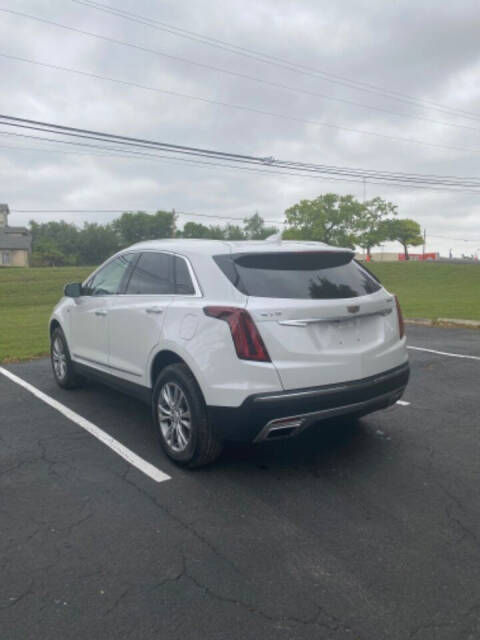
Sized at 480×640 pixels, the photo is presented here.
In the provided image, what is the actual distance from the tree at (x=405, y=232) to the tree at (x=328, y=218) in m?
4.85

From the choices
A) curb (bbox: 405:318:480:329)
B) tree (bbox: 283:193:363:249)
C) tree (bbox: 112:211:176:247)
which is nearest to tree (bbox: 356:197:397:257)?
tree (bbox: 283:193:363:249)

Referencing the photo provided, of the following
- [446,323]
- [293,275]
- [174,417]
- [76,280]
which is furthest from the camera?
[76,280]

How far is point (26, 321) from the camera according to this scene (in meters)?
16.6

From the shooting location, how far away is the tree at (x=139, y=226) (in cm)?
8250

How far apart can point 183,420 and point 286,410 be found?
93cm

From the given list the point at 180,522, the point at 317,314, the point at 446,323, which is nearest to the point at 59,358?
the point at 180,522

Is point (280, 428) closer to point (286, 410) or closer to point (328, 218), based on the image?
point (286, 410)

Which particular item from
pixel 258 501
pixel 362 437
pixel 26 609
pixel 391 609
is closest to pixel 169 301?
pixel 258 501

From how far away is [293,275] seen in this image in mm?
4188

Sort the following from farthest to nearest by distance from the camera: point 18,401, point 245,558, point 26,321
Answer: point 26,321, point 18,401, point 245,558

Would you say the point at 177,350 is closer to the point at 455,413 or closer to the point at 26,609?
the point at 26,609

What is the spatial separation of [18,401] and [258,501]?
391 cm

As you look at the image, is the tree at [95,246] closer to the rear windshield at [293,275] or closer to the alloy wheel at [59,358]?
the alloy wheel at [59,358]

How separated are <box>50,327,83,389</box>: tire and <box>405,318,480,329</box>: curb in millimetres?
9197
